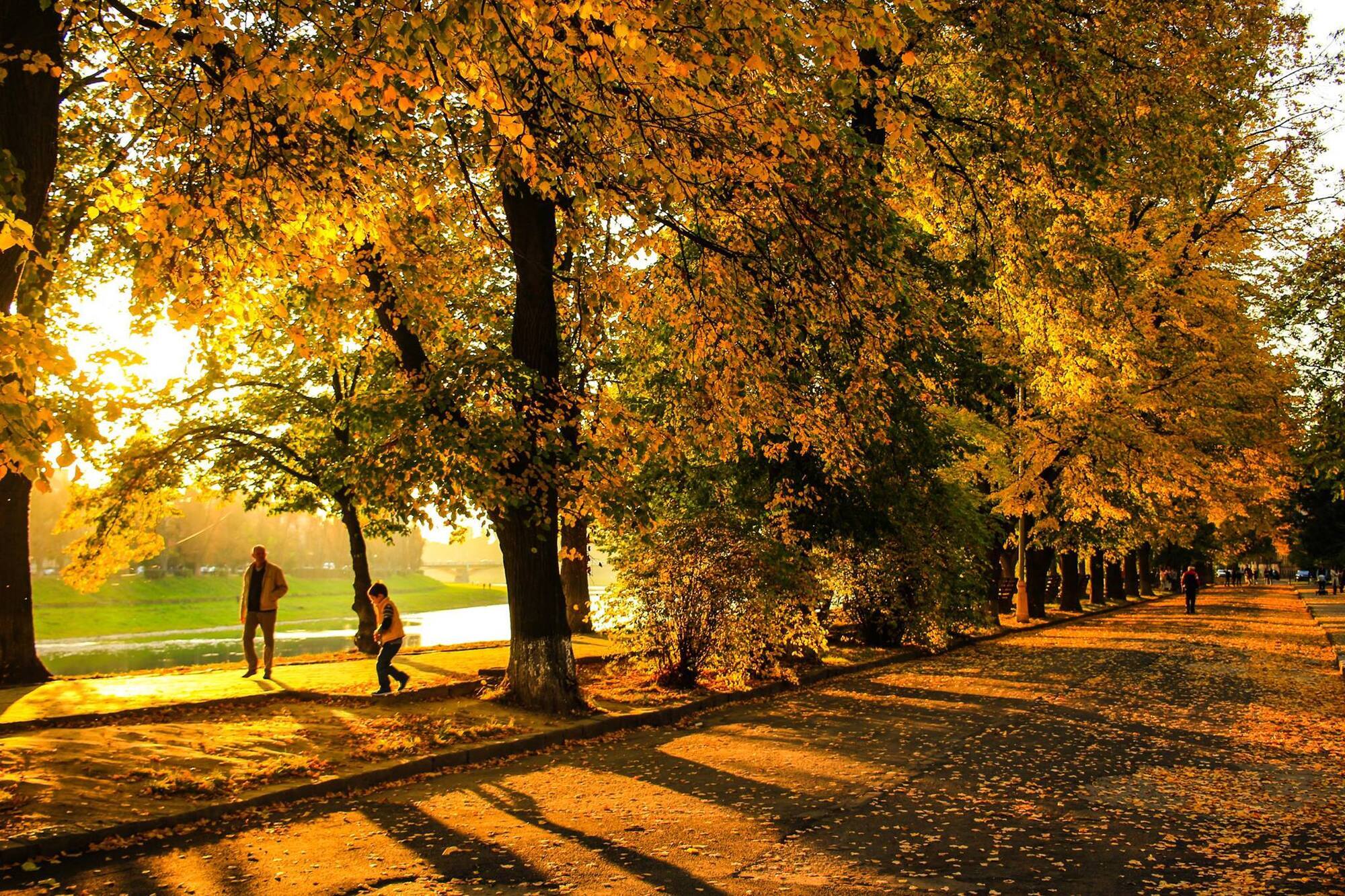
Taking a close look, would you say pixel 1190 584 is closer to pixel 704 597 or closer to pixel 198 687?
pixel 704 597

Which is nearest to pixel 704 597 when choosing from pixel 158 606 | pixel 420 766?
pixel 420 766

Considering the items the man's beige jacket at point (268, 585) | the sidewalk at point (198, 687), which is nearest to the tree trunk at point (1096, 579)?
the sidewalk at point (198, 687)

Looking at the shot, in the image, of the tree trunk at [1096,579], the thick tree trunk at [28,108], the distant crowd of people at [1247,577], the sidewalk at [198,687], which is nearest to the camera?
the thick tree trunk at [28,108]

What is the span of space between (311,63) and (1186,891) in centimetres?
883

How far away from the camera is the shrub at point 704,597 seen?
15422 millimetres

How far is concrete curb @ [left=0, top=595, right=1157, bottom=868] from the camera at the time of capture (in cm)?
694

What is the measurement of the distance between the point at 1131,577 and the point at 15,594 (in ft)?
204

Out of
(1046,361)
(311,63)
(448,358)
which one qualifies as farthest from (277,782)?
(1046,361)

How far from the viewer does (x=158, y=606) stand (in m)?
68.3

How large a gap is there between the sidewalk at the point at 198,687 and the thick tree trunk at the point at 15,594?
1.90 feet

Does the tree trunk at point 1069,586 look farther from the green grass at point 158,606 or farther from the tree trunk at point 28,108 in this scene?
the green grass at point 158,606

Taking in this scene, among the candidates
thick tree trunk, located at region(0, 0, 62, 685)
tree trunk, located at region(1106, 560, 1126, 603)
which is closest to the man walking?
thick tree trunk, located at region(0, 0, 62, 685)

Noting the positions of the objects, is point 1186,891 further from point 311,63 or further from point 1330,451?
point 1330,451

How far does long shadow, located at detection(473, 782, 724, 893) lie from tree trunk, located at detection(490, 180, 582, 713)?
3972mm
